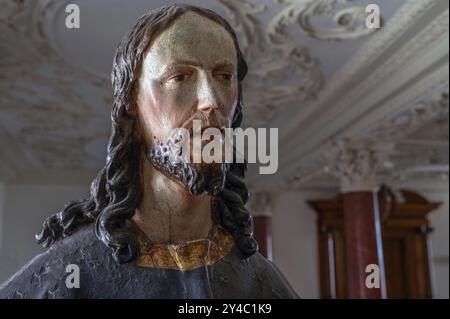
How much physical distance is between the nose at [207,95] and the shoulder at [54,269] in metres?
0.31

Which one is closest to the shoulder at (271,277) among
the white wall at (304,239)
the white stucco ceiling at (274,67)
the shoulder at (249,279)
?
the shoulder at (249,279)

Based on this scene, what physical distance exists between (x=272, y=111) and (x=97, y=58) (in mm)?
2745

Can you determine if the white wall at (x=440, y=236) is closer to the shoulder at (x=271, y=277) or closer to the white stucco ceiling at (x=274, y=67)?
the white stucco ceiling at (x=274, y=67)

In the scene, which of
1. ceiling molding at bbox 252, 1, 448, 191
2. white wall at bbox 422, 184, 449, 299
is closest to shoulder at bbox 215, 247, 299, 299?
Result: ceiling molding at bbox 252, 1, 448, 191

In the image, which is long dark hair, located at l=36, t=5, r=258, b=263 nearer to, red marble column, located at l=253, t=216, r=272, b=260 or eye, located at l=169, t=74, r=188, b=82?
eye, located at l=169, t=74, r=188, b=82

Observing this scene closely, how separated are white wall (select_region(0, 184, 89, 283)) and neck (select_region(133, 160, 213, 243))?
0.97 ft

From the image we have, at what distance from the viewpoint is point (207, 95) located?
90 centimetres

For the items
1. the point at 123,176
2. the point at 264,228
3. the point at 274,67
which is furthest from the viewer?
the point at 264,228

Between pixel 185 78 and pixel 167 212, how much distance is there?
253 mm

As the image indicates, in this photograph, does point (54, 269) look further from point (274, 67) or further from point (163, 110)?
point (274, 67)

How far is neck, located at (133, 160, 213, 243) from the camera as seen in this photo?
0.97 m

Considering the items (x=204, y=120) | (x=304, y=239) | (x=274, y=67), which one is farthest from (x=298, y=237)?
(x=204, y=120)

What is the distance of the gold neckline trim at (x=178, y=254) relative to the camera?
943 mm

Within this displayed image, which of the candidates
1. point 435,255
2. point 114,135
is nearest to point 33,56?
point 114,135
